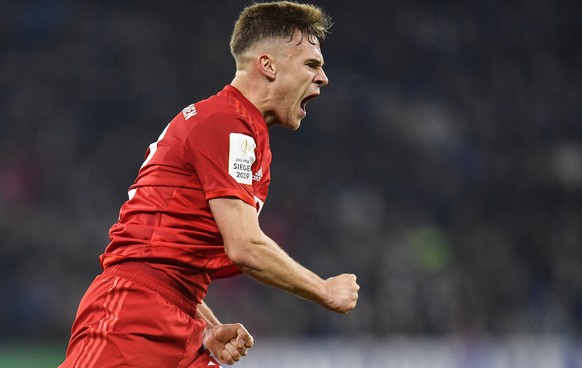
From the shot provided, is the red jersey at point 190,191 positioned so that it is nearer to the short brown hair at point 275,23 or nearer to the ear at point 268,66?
the ear at point 268,66

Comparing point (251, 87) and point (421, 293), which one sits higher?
point (421, 293)

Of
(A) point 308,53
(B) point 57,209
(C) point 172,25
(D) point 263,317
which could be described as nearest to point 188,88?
(C) point 172,25

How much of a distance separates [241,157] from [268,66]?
61 centimetres

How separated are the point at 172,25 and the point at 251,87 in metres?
12.3

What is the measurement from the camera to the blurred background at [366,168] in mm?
10703

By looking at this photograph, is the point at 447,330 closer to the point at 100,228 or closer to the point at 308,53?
the point at 100,228

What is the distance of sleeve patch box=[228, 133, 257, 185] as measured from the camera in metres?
3.33

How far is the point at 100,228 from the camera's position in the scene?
1170cm

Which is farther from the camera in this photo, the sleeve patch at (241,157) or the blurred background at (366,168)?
the blurred background at (366,168)

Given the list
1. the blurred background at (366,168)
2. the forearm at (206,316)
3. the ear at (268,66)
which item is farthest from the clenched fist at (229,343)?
the blurred background at (366,168)

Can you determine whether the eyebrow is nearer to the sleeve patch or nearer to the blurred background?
the sleeve patch

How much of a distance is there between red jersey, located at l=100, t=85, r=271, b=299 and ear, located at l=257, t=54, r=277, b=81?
1.03 ft

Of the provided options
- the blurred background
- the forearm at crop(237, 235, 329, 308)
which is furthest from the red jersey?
the blurred background

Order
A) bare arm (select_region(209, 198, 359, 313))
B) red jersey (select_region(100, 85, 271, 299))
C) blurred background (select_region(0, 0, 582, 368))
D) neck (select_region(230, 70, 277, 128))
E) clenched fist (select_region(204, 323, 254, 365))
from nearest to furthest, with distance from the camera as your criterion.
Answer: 1. bare arm (select_region(209, 198, 359, 313))
2. red jersey (select_region(100, 85, 271, 299))
3. clenched fist (select_region(204, 323, 254, 365))
4. neck (select_region(230, 70, 277, 128))
5. blurred background (select_region(0, 0, 582, 368))
